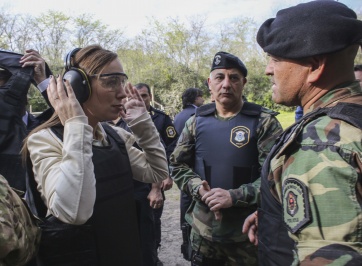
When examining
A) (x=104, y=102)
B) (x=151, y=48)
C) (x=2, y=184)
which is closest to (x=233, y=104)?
(x=104, y=102)

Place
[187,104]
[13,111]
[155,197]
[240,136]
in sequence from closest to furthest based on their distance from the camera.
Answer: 1. [13,111]
2. [240,136]
3. [155,197]
4. [187,104]

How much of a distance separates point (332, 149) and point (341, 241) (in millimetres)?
261

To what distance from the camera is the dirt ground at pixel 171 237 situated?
420 centimetres

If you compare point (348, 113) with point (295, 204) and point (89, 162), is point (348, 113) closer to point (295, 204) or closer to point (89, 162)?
point (295, 204)

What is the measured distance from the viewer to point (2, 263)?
114 centimetres

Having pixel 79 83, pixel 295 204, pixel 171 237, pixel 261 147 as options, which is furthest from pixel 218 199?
pixel 171 237

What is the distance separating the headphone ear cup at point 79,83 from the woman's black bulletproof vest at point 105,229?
7.9 inches

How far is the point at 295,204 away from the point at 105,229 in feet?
3.16

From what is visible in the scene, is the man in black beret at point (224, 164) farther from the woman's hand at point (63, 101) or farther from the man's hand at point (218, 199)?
the woman's hand at point (63, 101)

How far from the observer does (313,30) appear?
3.83 feet

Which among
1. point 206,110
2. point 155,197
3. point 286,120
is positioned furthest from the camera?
point 286,120

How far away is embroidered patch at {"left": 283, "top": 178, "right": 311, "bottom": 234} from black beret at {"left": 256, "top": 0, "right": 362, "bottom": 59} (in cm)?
46

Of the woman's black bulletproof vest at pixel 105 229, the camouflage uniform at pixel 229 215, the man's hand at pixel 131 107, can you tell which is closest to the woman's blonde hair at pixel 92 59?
the man's hand at pixel 131 107

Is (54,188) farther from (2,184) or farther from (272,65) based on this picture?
(272,65)
